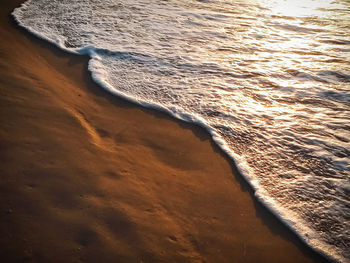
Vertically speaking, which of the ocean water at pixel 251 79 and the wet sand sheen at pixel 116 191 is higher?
the ocean water at pixel 251 79

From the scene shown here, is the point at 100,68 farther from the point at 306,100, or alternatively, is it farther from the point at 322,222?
the point at 322,222

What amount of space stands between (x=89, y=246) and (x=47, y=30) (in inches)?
190

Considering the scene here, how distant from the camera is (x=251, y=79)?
396 cm

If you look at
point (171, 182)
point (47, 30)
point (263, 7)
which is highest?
→ point (263, 7)

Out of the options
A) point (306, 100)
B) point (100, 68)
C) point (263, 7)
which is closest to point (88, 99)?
point (100, 68)

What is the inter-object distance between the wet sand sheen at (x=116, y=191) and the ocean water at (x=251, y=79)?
0.30m

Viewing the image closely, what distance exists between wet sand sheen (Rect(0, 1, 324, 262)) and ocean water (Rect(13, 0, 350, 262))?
30cm

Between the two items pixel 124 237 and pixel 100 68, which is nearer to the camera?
pixel 124 237

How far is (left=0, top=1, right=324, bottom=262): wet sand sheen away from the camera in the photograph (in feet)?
5.47

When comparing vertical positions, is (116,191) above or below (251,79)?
below

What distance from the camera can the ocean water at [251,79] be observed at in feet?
7.61

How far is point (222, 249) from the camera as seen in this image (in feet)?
5.96

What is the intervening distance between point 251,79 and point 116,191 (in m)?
2.96

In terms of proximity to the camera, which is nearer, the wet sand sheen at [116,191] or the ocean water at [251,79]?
the wet sand sheen at [116,191]
